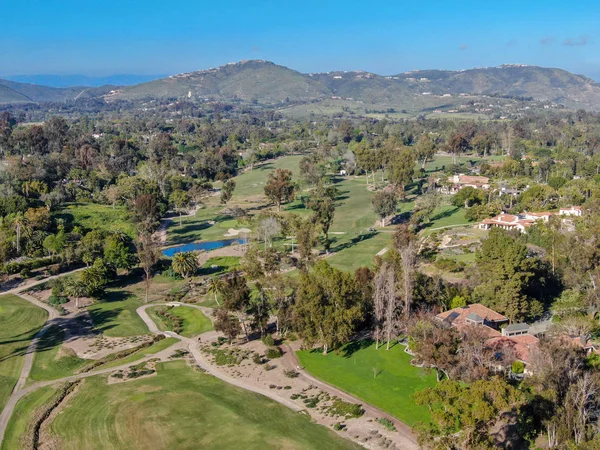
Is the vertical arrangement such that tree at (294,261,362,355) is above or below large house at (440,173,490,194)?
below

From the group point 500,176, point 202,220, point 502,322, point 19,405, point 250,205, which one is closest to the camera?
point 19,405

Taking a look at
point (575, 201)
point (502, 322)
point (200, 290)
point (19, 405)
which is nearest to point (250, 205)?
point (200, 290)

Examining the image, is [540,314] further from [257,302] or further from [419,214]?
[419,214]

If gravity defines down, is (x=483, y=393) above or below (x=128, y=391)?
above

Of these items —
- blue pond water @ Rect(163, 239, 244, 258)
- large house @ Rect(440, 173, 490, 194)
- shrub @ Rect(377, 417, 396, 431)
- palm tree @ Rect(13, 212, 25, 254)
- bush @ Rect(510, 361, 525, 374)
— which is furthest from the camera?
large house @ Rect(440, 173, 490, 194)

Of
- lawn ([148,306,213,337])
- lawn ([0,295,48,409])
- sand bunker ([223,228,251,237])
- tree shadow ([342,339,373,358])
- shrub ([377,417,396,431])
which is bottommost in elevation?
lawn ([148,306,213,337])

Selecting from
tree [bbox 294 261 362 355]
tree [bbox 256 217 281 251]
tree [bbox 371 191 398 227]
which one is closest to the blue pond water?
tree [bbox 256 217 281 251]

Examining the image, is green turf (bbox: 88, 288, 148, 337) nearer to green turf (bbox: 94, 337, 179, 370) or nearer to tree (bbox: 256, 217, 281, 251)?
green turf (bbox: 94, 337, 179, 370)
